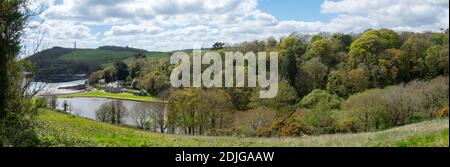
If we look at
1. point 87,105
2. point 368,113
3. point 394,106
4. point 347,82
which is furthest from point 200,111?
point 87,105

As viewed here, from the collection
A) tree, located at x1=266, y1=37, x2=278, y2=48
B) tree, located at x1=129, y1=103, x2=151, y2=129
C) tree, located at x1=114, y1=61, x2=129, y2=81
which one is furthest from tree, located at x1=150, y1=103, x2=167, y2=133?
tree, located at x1=114, y1=61, x2=129, y2=81

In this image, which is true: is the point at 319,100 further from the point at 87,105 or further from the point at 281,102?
the point at 87,105

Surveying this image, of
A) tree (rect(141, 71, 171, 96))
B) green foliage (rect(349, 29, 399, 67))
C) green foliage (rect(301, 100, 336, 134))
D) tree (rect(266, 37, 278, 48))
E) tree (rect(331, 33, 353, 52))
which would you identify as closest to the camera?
green foliage (rect(301, 100, 336, 134))

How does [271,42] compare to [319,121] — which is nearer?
[319,121]

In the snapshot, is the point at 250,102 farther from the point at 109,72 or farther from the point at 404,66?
the point at 109,72

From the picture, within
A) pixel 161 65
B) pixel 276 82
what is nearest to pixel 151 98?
pixel 161 65

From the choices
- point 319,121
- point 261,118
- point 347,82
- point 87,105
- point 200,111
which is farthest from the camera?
point 87,105

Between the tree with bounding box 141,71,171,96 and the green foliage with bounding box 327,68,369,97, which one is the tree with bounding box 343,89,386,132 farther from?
the tree with bounding box 141,71,171,96

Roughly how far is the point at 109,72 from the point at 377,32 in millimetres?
73084

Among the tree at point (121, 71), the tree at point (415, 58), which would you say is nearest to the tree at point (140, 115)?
the tree at point (415, 58)

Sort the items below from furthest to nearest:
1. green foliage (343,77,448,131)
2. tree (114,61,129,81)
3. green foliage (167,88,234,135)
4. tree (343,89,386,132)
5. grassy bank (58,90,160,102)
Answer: tree (114,61,129,81)
grassy bank (58,90,160,102)
green foliage (167,88,234,135)
green foliage (343,77,448,131)
tree (343,89,386,132)

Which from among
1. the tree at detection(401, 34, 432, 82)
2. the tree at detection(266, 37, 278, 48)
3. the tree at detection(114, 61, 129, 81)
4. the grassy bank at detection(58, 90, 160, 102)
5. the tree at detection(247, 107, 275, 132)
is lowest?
the grassy bank at detection(58, 90, 160, 102)
